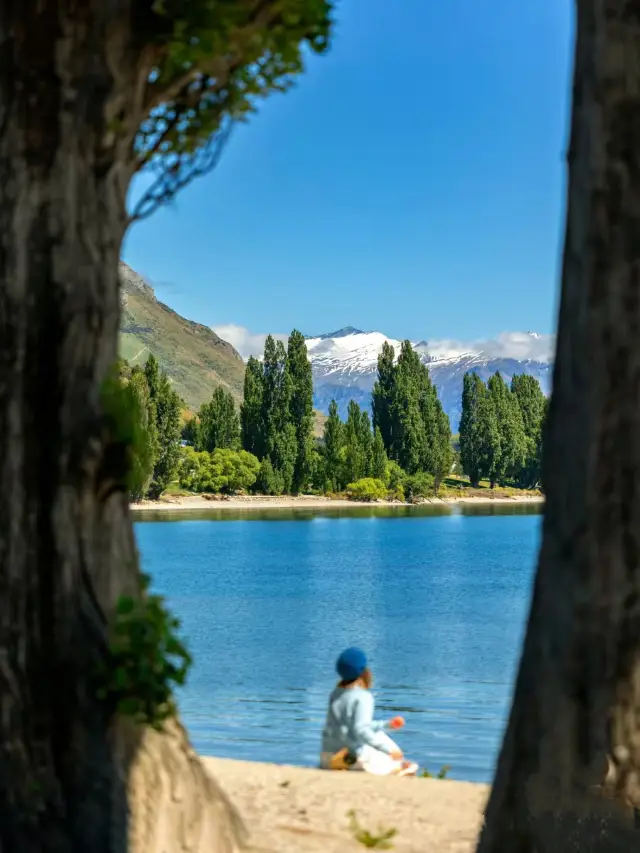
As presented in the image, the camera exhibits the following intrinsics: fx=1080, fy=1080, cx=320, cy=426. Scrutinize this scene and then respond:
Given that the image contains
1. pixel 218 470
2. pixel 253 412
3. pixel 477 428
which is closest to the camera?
pixel 253 412

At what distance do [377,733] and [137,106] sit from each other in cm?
408

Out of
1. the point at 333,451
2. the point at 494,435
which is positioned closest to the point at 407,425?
the point at 333,451

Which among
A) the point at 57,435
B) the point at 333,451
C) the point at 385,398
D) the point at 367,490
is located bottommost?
the point at 367,490

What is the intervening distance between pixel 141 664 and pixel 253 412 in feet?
193

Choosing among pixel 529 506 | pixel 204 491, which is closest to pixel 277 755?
pixel 204 491

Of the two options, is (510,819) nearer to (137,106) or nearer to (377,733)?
(137,106)

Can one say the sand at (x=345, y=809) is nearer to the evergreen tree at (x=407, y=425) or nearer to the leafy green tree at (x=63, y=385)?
the leafy green tree at (x=63, y=385)

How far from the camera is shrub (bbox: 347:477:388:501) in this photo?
6512cm

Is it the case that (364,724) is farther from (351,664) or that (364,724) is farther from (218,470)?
(218,470)

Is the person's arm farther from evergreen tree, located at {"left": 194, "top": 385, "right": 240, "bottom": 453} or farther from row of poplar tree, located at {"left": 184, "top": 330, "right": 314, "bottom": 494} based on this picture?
evergreen tree, located at {"left": 194, "top": 385, "right": 240, "bottom": 453}

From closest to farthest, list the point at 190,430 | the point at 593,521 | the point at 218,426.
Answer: the point at 593,521, the point at 218,426, the point at 190,430

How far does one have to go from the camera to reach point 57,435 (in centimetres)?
352

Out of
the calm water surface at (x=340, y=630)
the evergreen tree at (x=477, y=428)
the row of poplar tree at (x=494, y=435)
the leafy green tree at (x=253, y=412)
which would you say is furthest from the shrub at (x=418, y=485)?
the calm water surface at (x=340, y=630)

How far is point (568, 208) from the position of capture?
272 cm
